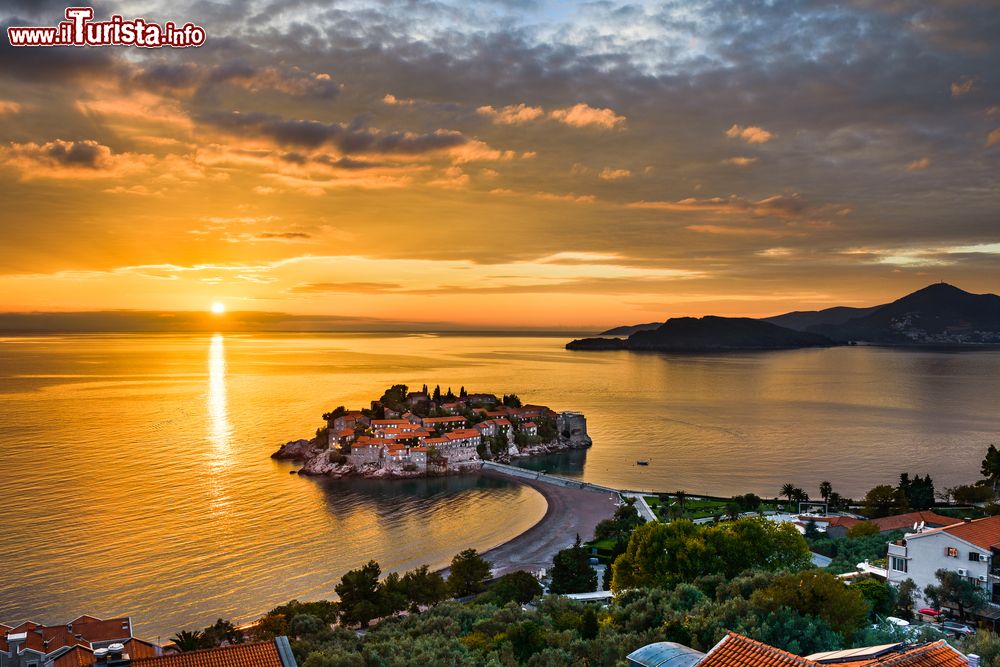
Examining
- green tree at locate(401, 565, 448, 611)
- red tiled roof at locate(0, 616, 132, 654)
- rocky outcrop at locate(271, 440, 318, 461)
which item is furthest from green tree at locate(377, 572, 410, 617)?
rocky outcrop at locate(271, 440, 318, 461)

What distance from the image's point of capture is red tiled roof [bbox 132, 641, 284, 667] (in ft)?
34.1

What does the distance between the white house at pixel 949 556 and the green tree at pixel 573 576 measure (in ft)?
37.7

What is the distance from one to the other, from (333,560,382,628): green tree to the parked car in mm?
18750

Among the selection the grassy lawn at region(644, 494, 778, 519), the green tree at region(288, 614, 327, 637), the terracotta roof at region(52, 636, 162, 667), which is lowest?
the grassy lawn at region(644, 494, 778, 519)

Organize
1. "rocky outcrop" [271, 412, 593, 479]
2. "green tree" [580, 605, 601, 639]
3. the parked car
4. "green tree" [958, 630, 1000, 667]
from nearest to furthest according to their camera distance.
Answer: "green tree" [958, 630, 1000, 667] < "green tree" [580, 605, 601, 639] < the parked car < "rocky outcrop" [271, 412, 593, 479]

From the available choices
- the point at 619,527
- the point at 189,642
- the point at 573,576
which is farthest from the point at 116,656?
the point at 619,527

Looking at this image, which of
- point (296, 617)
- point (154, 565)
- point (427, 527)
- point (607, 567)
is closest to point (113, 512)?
point (154, 565)

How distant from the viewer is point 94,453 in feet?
192

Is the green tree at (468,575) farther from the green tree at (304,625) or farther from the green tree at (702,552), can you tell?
the green tree at (304,625)

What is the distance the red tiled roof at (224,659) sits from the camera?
10.4 m

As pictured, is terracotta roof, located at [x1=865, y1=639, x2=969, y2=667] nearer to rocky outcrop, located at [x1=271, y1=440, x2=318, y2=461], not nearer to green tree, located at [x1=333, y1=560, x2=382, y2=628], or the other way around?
green tree, located at [x1=333, y1=560, x2=382, y2=628]

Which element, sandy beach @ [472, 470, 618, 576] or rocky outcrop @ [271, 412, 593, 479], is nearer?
sandy beach @ [472, 470, 618, 576]

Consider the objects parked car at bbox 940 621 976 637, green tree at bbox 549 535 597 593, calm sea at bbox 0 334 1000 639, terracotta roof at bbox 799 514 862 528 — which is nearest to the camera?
parked car at bbox 940 621 976 637

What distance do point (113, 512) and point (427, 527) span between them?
65.0 ft
